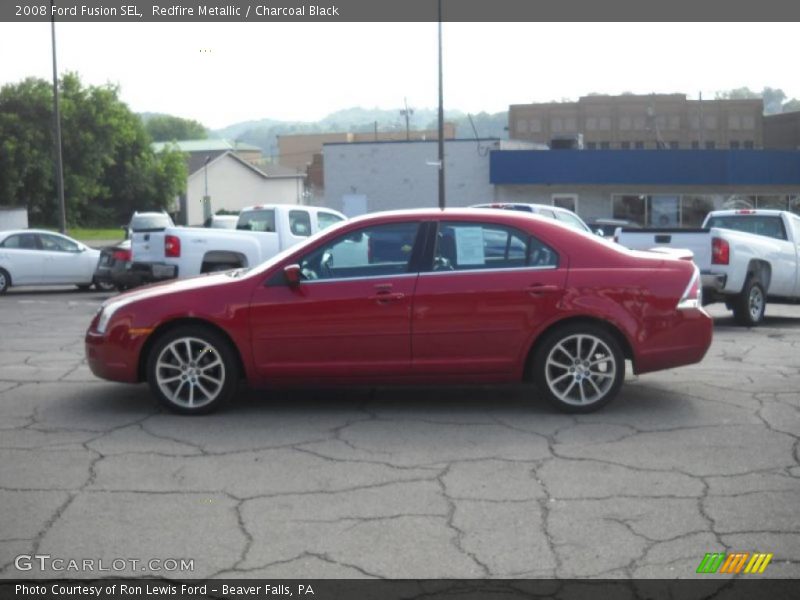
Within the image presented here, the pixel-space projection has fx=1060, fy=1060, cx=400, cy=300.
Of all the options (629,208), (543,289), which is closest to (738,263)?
(543,289)

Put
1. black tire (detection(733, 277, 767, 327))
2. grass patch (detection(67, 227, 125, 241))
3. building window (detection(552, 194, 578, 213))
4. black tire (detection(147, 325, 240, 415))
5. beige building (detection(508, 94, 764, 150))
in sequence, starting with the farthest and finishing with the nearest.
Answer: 1. beige building (detection(508, 94, 764, 150))
2. grass patch (detection(67, 227, 125, 241))
3. building window (detection(552, 194, 578, 213))
4. black tire (detection(733, 277, 767, 327))
5. black tire (detection(147, 325, 240, 415))

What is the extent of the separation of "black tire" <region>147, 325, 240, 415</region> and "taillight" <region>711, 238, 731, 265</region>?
7.89 m

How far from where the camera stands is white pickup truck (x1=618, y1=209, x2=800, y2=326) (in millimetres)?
13781

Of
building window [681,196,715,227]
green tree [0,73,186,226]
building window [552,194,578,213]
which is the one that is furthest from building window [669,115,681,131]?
building window [552,194,578,213]

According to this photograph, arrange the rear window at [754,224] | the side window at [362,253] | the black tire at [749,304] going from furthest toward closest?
1. the rear window at [754,224]
2. the black tire at [749,304]
3. the side window at [362,253]

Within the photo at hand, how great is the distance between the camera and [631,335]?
26.4 ft

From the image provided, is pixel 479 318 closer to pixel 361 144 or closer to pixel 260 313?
pixel 260 313

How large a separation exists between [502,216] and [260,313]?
2.03 metres

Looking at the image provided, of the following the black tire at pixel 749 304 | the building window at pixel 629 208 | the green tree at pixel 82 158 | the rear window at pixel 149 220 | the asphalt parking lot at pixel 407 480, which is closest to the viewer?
the asphalt parking lot at pixel 407 480

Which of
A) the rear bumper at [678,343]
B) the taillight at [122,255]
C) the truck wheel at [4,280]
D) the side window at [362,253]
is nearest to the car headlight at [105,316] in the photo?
the side window at [362,253]

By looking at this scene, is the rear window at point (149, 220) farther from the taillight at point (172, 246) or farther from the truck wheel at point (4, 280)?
the taillight at point (172, 246)

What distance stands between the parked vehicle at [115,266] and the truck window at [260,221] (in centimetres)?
369

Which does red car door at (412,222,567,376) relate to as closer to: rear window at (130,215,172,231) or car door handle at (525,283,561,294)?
car door handle at (525,283,561,294)

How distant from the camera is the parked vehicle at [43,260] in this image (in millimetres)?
22391
